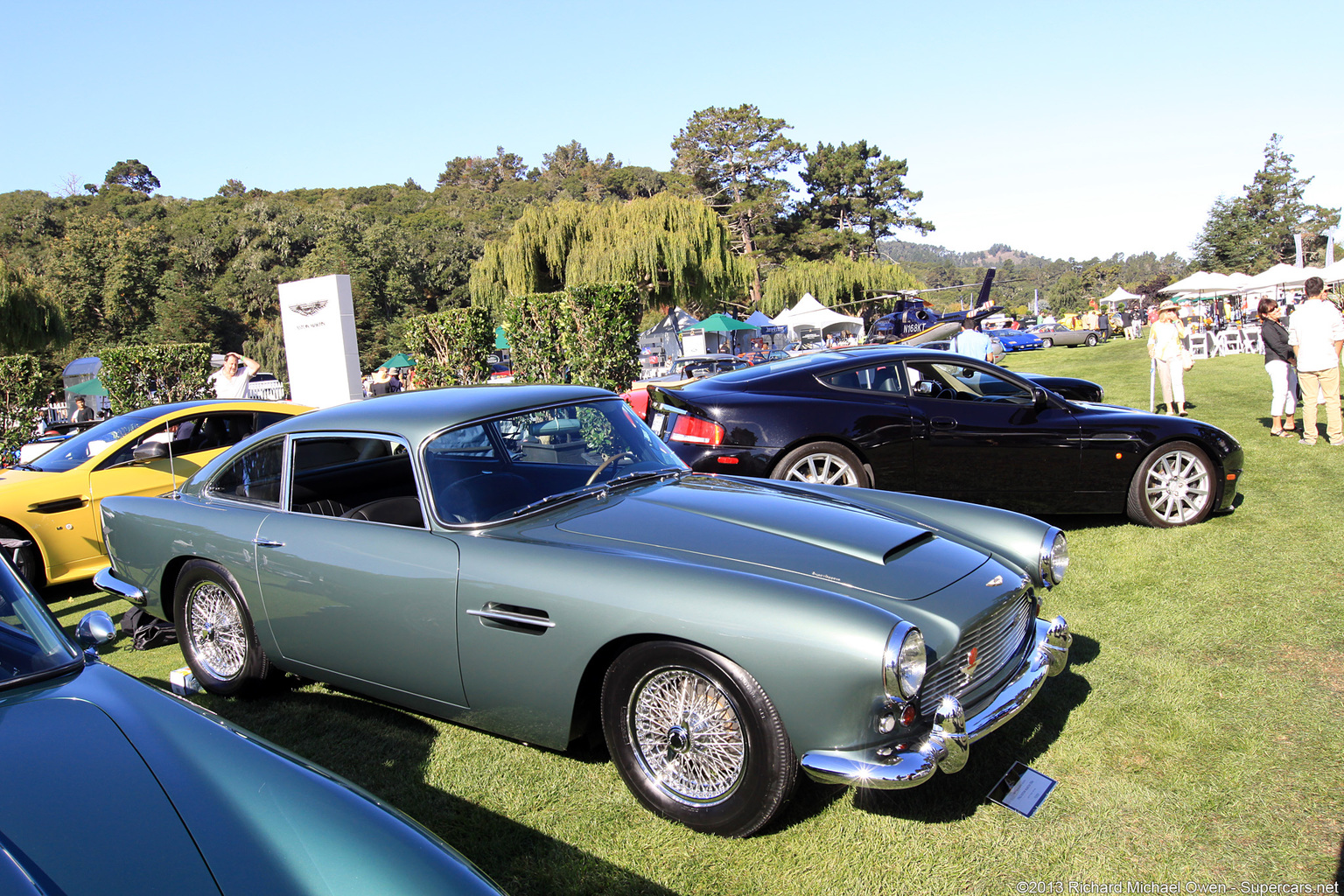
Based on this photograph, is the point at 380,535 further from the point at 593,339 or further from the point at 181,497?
the point at 593,339

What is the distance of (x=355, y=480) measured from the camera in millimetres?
4398

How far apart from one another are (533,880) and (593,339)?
11.6 metres

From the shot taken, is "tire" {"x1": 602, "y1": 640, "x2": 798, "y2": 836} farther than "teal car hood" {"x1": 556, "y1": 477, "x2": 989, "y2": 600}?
No

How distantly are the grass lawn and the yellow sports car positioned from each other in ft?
8.52

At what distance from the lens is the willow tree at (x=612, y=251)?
120 feet

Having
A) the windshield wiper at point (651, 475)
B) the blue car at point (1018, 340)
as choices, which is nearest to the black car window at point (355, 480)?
the windshield wiper at point (651, 475)

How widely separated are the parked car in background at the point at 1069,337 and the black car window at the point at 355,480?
4151 centimetres

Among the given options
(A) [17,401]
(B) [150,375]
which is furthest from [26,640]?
(B) [150,375]

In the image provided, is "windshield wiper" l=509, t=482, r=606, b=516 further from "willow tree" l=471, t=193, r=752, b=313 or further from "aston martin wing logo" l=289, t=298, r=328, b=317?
"willow tree" l=471, t=193, r=752, b=313

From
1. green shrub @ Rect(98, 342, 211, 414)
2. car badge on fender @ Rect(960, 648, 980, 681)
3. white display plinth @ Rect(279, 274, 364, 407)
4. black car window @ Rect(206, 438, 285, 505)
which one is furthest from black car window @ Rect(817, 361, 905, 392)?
white display plinth @ Rect(279, 274, 364, 407)

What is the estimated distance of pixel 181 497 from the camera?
4430 millimetres

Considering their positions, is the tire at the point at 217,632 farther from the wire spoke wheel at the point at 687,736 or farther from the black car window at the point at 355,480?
the wire spoke wheel at the point at 687,736

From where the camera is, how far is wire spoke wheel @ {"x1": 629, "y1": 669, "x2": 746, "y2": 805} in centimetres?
266

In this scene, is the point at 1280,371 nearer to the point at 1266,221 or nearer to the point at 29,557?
the point at 29,557
